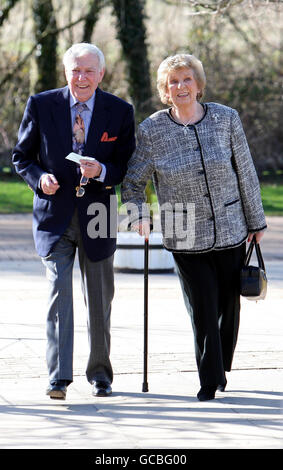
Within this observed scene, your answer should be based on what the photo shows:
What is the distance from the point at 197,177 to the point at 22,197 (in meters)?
13.0

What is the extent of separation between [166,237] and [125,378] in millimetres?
961

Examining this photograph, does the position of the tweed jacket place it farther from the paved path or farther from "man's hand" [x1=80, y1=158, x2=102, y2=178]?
the paved path

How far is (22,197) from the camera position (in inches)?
707

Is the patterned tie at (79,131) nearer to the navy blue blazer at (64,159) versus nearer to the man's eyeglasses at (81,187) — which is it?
the navy blue blazer at (64,159)

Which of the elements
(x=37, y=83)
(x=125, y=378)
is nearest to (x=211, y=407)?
(x=125, y=378)

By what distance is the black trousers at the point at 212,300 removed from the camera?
5168 mm

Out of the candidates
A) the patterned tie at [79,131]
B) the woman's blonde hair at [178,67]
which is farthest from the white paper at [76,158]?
the woman's blonde hair at [178,67]

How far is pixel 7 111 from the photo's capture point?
74.7ft

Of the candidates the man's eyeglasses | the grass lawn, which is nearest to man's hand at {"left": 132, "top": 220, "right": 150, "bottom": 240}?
the man's eyeglasses

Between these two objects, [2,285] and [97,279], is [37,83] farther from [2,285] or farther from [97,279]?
[97,279]

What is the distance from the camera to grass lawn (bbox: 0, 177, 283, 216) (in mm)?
16094

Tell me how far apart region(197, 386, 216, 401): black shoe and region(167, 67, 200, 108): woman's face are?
62.9 inches

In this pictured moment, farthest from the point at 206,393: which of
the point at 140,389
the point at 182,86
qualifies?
the point at 182,86

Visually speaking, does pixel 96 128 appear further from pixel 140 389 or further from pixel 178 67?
pixel 140 389
